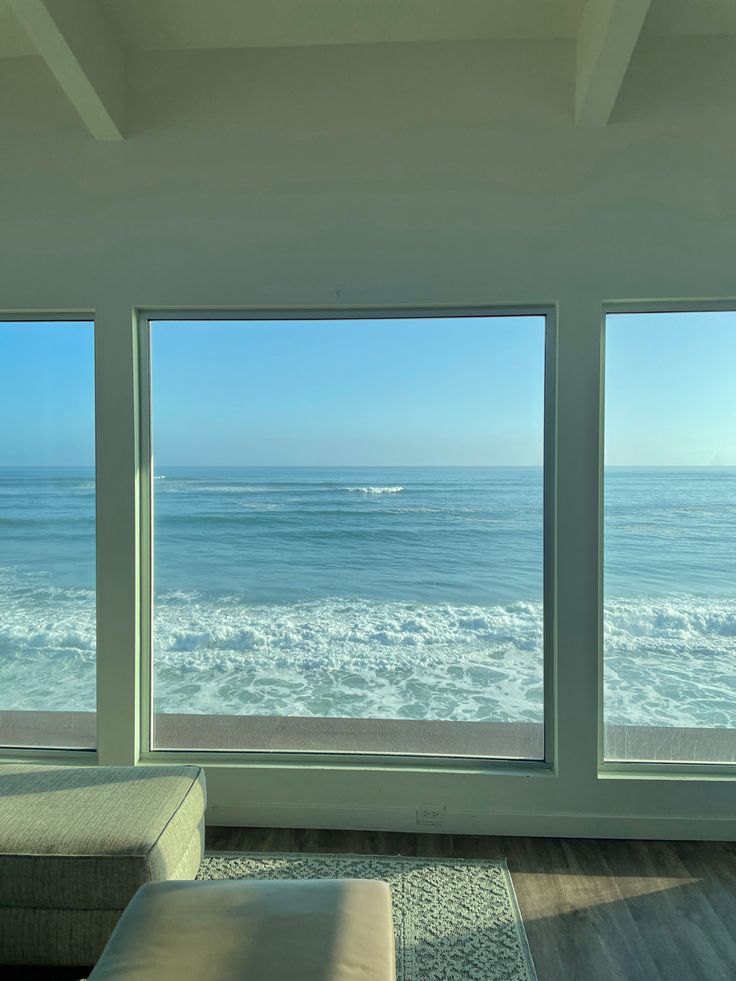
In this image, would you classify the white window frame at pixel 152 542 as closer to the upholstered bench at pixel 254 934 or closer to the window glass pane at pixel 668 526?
the window glass pane at pixel 668 526

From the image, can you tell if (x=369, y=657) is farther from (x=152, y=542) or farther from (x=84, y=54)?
(x=84, y=54)

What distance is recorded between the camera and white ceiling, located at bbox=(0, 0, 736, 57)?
8.77ft

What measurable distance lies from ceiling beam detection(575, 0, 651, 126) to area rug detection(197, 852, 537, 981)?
2.93 meters

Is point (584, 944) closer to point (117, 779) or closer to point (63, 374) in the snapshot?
point (117, 779)

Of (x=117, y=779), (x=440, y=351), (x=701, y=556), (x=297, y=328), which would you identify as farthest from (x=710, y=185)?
(x=117, y=779)

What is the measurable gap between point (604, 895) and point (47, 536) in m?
2.64

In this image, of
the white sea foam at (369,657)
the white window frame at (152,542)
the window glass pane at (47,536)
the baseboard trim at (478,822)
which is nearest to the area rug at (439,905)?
the baseboard trim at (478,822)

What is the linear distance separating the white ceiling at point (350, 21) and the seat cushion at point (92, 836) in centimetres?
284

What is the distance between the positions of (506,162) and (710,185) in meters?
0.81

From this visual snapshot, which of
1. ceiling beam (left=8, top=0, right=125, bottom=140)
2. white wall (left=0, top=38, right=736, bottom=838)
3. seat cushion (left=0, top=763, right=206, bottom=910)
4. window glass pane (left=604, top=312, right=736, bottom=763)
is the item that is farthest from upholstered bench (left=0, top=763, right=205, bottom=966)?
ceiling beam (left=8, top=0, right=125, bottom=140)

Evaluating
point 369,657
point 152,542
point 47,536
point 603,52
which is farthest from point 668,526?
point 47,536

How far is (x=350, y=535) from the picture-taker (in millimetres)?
→ 3090

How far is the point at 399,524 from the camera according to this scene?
3.07 meters

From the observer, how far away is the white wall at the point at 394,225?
2.82 metres
